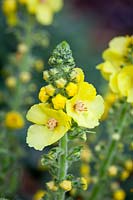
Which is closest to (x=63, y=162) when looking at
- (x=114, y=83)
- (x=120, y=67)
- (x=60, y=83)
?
(x=60, y=83)

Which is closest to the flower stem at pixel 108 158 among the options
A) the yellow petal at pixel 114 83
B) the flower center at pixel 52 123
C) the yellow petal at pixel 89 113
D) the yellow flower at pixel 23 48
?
the yellow petal at pixel 114 83

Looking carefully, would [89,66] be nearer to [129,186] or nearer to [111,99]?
[129,186]

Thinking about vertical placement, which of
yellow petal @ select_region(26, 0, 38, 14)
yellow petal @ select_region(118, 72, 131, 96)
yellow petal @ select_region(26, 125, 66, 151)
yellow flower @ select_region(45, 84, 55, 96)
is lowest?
yellow petal @ select_region(26, 125, 66, 151)

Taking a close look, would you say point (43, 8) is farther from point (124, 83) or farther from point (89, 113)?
point (89, 113)

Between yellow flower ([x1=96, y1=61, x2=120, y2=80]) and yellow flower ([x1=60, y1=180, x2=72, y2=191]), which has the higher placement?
yellow flower ([x1=96, y1=61, x2=120, y2=80])

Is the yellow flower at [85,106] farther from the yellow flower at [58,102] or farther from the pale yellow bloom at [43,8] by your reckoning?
the pale yellow bloom at [43,8]

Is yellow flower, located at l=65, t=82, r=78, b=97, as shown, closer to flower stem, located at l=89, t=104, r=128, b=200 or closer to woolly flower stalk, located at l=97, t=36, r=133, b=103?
woolly flower stalk, located at l=97, t=36, r=133, b=103

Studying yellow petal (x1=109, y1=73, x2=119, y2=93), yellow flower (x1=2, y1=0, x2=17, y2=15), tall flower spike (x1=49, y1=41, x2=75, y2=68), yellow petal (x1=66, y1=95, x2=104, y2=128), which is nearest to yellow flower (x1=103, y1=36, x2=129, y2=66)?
yellow petal (x1=109, y1=73, x2=119, y2=93)
